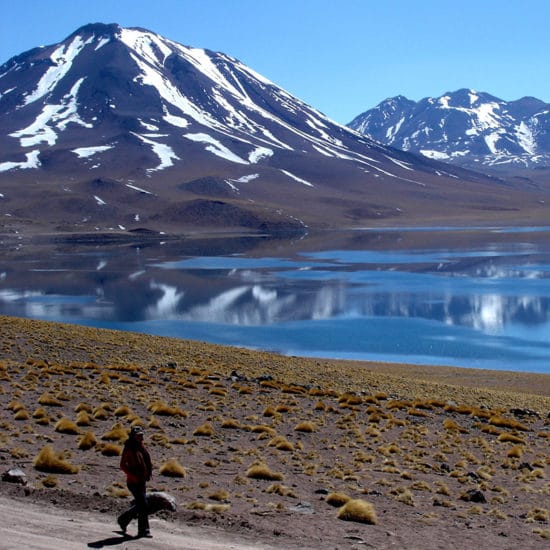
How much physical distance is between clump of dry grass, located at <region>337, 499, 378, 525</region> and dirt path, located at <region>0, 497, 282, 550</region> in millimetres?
1836

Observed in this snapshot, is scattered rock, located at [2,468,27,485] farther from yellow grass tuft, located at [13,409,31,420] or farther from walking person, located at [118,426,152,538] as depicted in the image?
yellow grass tuft, located at [13,409,31,420]

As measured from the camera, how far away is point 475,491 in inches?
516

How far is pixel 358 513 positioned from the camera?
37.3ft

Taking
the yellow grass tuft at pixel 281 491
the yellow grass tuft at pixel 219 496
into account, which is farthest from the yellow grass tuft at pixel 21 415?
the yellow grass tuft at pixel 281 491

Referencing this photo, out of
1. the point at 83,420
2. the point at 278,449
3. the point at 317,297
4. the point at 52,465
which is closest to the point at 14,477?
the point at 52,465

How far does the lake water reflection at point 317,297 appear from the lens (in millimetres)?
43688

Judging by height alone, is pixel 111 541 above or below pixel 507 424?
above

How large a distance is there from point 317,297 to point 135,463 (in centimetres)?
5186

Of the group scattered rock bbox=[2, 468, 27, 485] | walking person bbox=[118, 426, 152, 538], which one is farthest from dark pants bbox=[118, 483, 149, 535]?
scattered rock bbox=[2, 468, 27, 485]

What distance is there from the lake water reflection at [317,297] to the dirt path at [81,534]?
95.9 ft

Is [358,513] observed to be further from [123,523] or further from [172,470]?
[123,523]

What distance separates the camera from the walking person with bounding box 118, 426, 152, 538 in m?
9.70

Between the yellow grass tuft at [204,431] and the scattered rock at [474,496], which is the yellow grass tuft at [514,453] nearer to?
the scattered rock at [474,496]

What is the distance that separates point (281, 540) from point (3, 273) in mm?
72924
